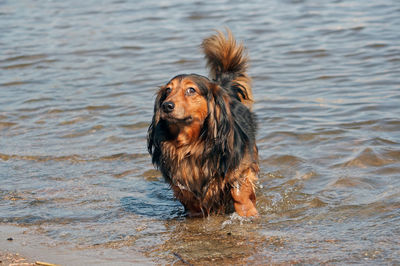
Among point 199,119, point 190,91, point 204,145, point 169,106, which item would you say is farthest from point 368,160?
point 169,106

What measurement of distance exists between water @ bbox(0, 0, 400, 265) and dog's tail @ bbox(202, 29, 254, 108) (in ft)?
2.83

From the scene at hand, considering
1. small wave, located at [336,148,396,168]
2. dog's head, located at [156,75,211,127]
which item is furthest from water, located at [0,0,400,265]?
dog's head, located at [156,75,211,127]

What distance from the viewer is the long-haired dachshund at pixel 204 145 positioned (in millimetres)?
4844

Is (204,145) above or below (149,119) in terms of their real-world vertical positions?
above

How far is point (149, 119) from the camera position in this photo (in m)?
7.72

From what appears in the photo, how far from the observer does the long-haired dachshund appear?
484cm

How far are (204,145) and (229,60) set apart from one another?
1247 millimetres

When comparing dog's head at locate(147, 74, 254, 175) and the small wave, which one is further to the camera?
the small wave

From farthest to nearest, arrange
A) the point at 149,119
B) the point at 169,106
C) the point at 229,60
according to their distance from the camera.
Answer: the point at 149,119 → the point at 229,60 → the point at 169,106

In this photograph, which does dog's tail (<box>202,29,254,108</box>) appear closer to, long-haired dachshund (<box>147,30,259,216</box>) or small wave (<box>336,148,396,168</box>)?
long-haired dachshund (<box>147,30,259,216</box>)

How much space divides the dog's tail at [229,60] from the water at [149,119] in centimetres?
86

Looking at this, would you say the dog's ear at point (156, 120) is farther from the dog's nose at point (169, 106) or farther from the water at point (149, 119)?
the water at point (149, 119)

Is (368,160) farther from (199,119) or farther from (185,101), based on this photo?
(185,101)

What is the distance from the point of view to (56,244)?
454cm
